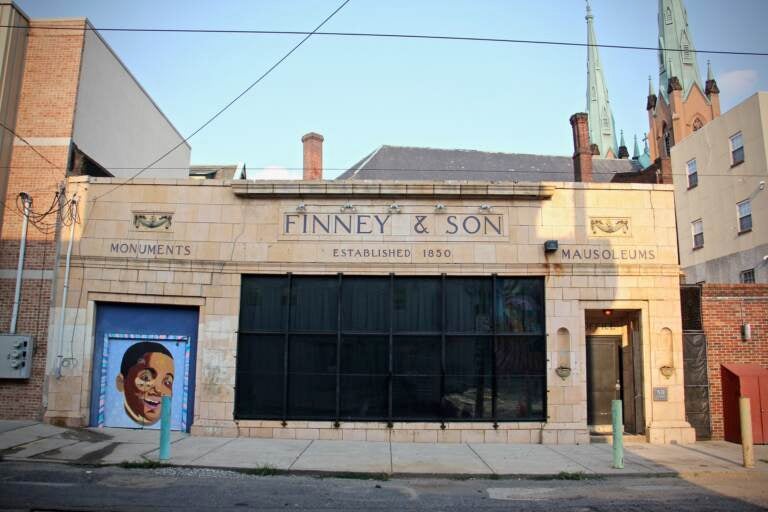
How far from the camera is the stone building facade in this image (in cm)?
1338

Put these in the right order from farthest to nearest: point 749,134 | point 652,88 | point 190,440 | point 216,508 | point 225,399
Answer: point 652,88 < point 749,134 < point 225,399 < point 190,440 < point 216,508

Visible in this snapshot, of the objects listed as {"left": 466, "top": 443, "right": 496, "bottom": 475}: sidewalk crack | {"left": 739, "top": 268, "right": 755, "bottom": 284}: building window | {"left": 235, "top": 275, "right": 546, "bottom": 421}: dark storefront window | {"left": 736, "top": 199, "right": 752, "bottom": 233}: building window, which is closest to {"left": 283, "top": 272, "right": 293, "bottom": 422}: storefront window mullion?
{"left": 235, "top": 275, "right": 546, "bottom": 421}: dark storefront window

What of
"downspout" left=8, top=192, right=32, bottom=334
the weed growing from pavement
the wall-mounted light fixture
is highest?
"downspout" left=8, top=192, right=32, bottom=334

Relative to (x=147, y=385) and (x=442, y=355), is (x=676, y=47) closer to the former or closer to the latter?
(x=442, y=355)

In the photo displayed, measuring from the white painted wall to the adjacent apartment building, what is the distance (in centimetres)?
2384

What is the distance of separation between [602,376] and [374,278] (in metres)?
6.14

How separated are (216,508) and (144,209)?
8685mm

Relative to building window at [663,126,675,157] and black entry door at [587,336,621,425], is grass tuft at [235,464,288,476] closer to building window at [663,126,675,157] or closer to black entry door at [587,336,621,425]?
black entry door at [587,336,621,425]

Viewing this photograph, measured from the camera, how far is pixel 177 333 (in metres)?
13.9

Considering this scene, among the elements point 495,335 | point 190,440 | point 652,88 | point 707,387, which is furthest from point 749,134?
point 652,88

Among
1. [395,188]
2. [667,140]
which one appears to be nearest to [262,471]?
[395,188]

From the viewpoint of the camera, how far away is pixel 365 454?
451 inches

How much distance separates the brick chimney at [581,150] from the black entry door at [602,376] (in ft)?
64.6

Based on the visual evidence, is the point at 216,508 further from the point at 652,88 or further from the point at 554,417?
the point at 652,88
